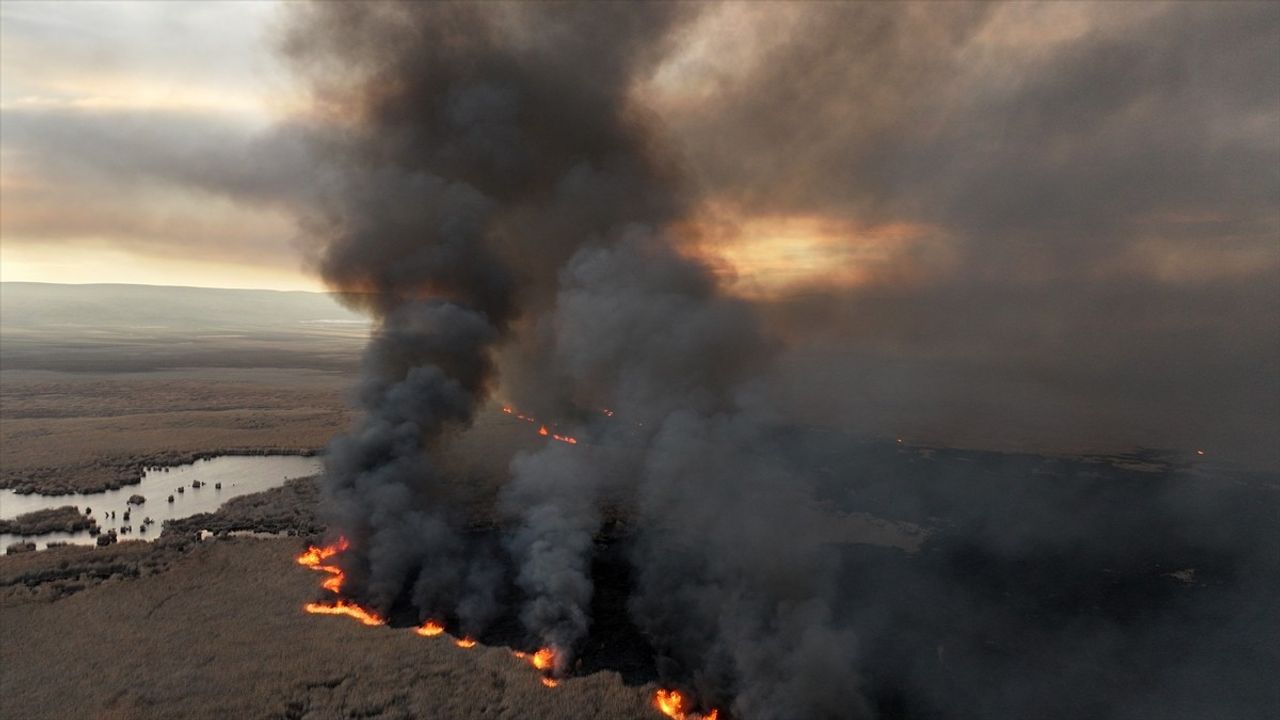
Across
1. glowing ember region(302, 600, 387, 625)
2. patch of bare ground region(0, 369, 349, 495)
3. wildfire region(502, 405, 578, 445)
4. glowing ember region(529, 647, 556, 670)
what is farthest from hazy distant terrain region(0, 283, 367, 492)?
glowing ember region(529, 647, 556, 670)

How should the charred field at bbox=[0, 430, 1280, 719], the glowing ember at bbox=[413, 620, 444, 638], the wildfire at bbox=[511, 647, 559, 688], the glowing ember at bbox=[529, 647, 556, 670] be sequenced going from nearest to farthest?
the charred field at bbox=[0, 430, 1280, 719] < the wildfire at bbox=[511, 647, 559, 688] < the glowing ember at bbox=[529, 647, 556, 670] < the glowing ember at bbox=[413, 620, 444, 638]

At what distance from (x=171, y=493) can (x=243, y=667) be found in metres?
40.5

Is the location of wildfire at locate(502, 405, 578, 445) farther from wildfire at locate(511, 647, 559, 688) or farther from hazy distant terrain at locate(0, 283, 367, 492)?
wildfire at locate(511, 647, 559, 688)

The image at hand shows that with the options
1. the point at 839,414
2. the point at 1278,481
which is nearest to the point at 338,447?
the point at 839,414

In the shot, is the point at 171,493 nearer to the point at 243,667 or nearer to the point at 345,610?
the point at 345,610

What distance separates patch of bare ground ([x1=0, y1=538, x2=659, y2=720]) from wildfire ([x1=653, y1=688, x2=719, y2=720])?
70cm

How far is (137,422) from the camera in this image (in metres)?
98.6

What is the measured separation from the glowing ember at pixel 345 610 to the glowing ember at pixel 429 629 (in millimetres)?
2553

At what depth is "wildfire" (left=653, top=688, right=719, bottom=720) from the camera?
30.7 m

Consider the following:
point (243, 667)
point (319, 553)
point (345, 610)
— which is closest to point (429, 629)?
point (345, 610)

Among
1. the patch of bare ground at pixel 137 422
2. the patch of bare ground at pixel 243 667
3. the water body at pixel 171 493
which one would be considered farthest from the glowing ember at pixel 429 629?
the patch of bare ground at pixel 137 422

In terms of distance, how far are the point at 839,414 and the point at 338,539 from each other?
9600 centimetres

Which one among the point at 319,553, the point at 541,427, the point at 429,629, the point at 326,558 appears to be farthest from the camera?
the point at 541,427

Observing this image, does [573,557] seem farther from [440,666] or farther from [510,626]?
[440,666]
